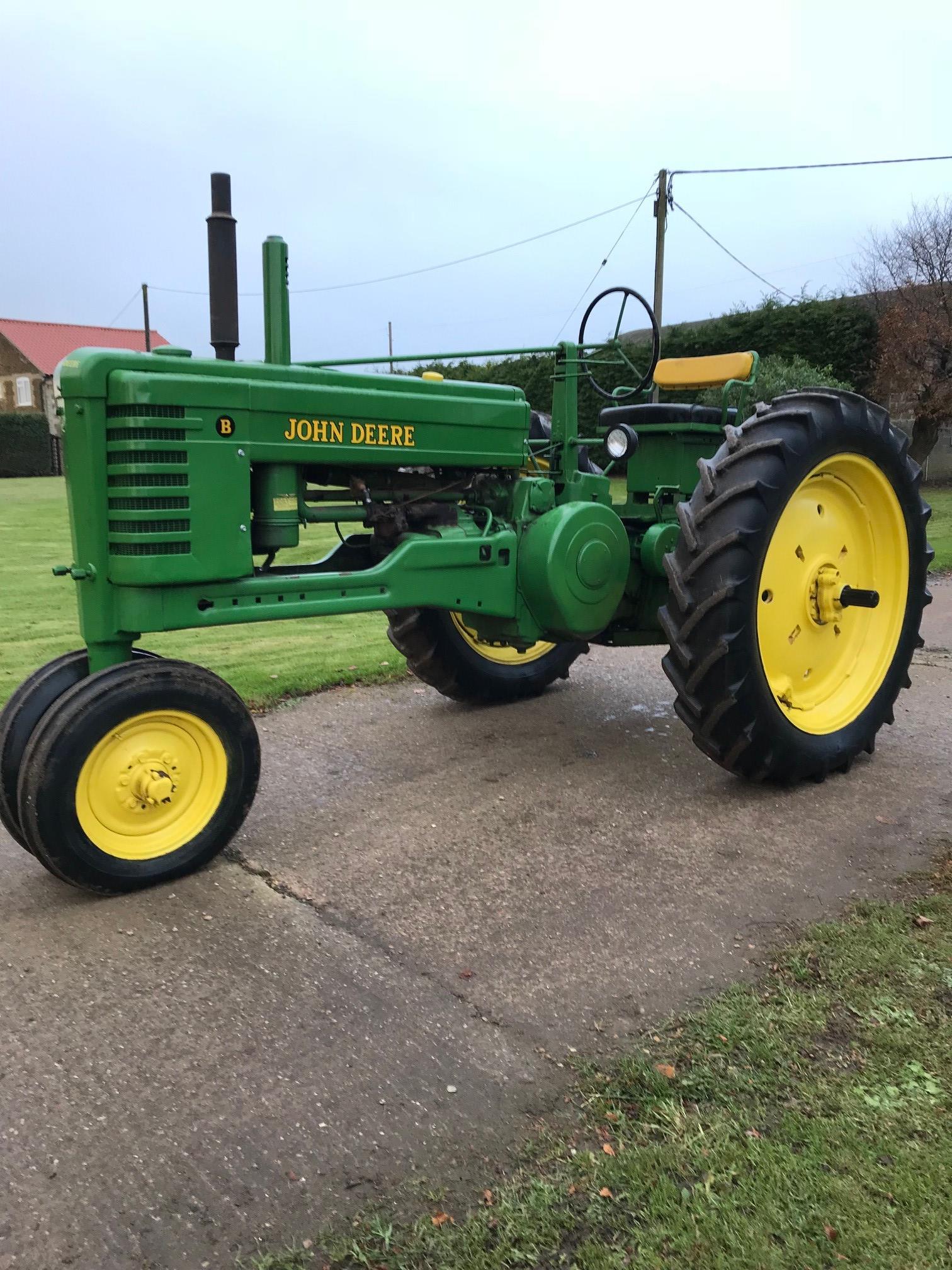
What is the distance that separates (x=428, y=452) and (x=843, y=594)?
1761mm

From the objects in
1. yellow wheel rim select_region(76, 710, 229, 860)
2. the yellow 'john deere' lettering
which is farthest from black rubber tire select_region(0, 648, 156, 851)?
the yellow 'john deere' lettering

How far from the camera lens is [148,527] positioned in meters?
3.09

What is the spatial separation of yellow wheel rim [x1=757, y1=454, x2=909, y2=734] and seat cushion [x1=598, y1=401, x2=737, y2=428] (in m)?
0.84

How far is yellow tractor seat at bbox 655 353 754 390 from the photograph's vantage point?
4.84 meters

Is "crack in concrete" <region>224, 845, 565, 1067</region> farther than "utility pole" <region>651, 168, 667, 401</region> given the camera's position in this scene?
No

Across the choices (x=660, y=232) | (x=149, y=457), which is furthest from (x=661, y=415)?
(x=660, y=232)

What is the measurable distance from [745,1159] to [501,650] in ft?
11.3

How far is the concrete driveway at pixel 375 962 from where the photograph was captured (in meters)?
1.95

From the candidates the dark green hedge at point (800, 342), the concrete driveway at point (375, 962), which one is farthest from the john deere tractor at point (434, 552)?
the dark green hedge at point (800, 342)

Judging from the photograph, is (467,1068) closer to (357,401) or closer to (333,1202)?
(333,1202)

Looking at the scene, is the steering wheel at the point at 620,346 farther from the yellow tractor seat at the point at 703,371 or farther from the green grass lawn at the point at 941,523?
the green grass lawn at the point at 941,523

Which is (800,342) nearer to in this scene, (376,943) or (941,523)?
(941,523)

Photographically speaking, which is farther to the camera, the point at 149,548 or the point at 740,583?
the point at 740,583

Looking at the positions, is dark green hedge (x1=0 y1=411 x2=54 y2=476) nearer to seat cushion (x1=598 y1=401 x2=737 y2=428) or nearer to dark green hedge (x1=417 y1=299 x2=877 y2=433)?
Result: dark green hedge (x1=417 y1=299 x2=877 y2=433)
